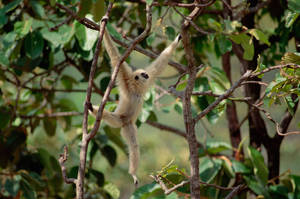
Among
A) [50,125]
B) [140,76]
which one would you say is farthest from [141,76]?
[50,125]

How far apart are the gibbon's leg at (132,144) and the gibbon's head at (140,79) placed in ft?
1.24

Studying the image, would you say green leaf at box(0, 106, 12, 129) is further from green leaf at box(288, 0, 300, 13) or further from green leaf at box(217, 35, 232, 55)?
green leaf at box(288, 0, 300, 13)

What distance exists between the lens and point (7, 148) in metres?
4.38

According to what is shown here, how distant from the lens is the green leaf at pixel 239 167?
376 cm

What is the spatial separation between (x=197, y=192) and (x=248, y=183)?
1809mm

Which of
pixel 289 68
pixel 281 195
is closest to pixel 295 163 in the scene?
pixel 281 195

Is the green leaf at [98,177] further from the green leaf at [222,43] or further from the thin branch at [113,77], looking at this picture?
the thin branch at [113,77]

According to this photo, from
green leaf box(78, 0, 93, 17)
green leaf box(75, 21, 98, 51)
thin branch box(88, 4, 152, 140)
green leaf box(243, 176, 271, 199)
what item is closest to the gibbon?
green leaf box(75, 21, 98, 51)

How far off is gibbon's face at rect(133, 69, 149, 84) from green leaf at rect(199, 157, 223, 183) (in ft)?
3.26

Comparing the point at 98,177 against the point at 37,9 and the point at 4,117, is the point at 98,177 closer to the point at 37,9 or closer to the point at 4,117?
the point at 4,117

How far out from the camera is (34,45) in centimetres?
375

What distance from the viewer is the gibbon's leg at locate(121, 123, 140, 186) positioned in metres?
3.69

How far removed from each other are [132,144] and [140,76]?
0.66 m

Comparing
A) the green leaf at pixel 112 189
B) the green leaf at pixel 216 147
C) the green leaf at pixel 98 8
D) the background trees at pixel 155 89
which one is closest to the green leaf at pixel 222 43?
the background trees at pixel 155 89
